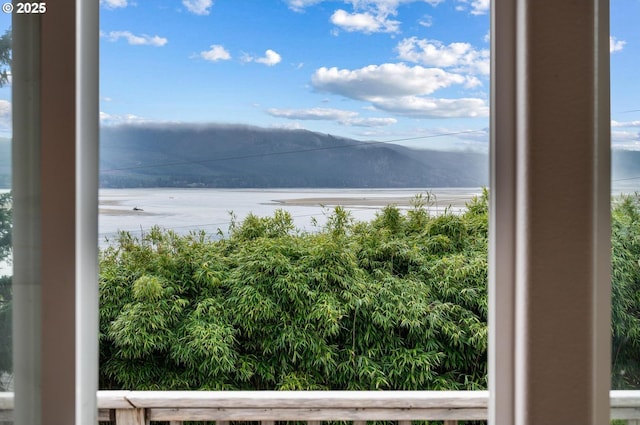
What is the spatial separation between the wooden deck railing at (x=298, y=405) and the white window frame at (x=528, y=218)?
25.2 inches

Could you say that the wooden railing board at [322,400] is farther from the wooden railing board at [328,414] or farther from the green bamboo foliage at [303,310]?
the green bamboo foliage at [303,310]

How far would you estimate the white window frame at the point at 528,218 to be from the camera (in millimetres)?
576

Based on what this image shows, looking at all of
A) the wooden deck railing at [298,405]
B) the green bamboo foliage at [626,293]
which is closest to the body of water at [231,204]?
the wooden deck railing at [298,405]

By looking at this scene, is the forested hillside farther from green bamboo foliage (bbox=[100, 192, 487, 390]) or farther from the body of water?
green bamboo foliage (bbox=[100, 192, 487, 390])

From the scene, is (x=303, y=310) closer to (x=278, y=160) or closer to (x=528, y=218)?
(x=278, y=160)

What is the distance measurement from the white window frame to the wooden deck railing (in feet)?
2.10

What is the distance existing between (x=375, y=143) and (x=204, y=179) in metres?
0.72

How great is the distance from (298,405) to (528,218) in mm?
935

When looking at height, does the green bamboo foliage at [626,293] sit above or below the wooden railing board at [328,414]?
above

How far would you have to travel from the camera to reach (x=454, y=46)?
158 cm

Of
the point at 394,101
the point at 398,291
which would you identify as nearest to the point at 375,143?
the point at 394,101

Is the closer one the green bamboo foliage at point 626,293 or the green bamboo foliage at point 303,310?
the green bamboo foliage at point 626,293

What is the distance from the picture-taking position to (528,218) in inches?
23.0

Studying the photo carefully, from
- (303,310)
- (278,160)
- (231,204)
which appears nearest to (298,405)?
(303,310)
